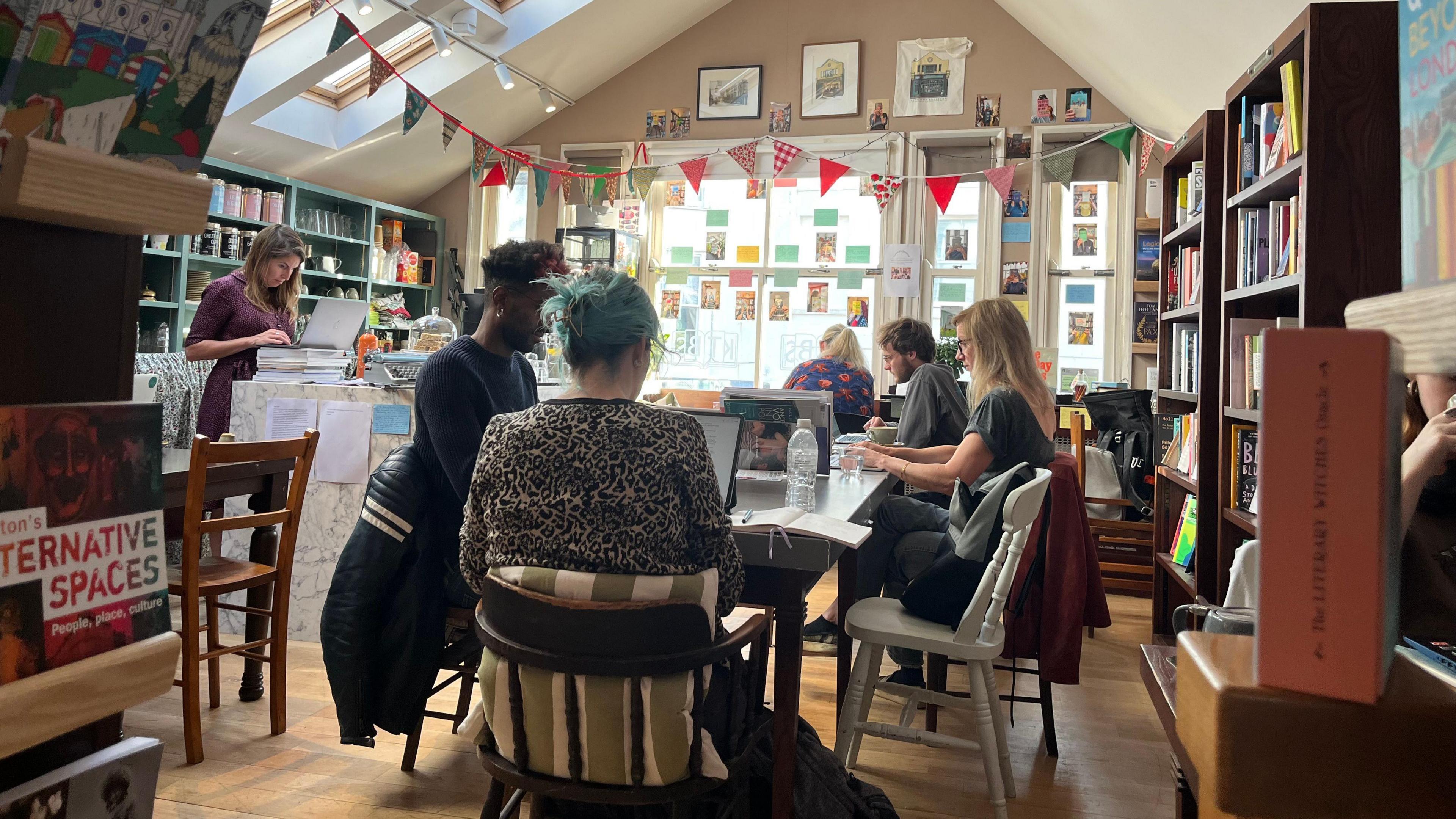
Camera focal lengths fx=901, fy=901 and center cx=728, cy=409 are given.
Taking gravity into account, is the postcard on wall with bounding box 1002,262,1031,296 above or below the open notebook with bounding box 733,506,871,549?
above

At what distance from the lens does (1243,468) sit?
9.14 feet

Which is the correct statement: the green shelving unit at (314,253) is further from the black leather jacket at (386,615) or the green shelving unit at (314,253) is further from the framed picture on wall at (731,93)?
the black leather jacket at (386,615)

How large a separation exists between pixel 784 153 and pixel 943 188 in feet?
4.07

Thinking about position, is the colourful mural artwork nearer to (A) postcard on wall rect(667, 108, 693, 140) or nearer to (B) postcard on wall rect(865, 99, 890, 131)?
(B) postcard on wall rect(865, 99, 890, 131)

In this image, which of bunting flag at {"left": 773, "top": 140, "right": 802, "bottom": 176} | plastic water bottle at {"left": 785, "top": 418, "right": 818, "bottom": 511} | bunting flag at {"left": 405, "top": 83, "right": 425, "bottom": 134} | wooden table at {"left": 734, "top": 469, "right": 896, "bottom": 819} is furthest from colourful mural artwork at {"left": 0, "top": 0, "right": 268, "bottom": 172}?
bunting flag at {"left": 773, "top": 140, "right": 802, "bottom": 176}

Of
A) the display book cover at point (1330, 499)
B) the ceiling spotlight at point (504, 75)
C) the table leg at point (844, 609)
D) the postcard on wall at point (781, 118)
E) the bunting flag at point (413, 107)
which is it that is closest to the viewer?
the display book cover at point (1330, 499)

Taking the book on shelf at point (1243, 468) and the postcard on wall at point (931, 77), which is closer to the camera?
the book on shelf at point (1243, 468)

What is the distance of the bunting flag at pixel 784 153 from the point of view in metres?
6.89

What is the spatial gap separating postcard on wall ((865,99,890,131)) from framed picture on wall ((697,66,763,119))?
0.91m

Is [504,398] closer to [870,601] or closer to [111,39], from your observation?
[870,601]

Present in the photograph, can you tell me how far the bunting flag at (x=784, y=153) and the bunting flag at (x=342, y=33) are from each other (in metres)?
3.12

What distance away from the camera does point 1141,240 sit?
650cm

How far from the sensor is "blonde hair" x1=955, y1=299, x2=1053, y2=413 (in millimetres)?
2855

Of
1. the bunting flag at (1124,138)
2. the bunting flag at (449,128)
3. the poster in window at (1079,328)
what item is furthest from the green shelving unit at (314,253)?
the bunting flag at (1124,138)
